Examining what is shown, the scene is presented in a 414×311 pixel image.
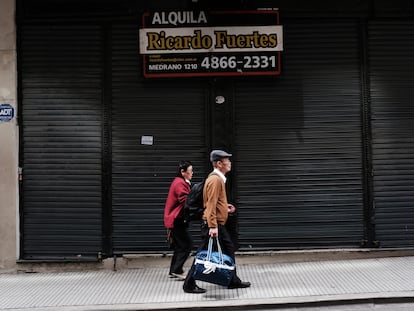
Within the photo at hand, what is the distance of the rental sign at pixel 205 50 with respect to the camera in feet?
31.8

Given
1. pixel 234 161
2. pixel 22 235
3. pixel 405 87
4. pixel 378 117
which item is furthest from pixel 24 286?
pixel 405 87

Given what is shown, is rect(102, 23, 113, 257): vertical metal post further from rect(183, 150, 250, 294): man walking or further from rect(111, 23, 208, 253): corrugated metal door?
rect(183, 150, 250, 294): man walking

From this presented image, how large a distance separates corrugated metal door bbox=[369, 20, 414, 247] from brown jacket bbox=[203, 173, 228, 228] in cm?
349

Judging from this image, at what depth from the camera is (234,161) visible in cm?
Result: 979

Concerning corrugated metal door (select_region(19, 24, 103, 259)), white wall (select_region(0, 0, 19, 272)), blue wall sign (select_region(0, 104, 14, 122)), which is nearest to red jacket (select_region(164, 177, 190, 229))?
corrugated metal door (select_region(19, 24, 103, 259))

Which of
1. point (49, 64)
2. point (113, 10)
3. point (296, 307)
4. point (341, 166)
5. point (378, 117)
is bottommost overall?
point (296, 307)

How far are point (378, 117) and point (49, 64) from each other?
600 centimetres

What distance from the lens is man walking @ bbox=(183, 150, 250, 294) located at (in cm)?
754

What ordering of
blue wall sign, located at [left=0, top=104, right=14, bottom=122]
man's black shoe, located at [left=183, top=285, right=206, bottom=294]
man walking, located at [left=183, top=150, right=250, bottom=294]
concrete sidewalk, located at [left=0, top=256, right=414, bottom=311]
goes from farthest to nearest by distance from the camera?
blue wall sign, located at [left=0, top=104, right=14, bottom=122] < man's black shoe, located at [left=183, top=285, right=206, bottom=294] < man walking, located at [left=183, top=150, right=250, bottom=294] < concrete sidewalk, located at [left=0, top=256, right=414, bottom=311]

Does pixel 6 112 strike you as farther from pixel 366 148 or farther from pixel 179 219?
pixel 366 148

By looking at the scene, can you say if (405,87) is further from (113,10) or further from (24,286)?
(24,286)

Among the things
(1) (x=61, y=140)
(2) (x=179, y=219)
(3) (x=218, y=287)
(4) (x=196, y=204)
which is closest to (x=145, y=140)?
(1) (x=61, y=140)

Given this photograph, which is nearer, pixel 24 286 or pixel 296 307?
pixel 296 307

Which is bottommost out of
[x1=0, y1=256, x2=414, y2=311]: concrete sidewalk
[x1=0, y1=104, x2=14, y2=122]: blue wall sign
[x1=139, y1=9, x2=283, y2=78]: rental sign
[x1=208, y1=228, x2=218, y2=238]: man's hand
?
[x1=0, y1=256, x2=414, y2=311]: concrete sidewalk
